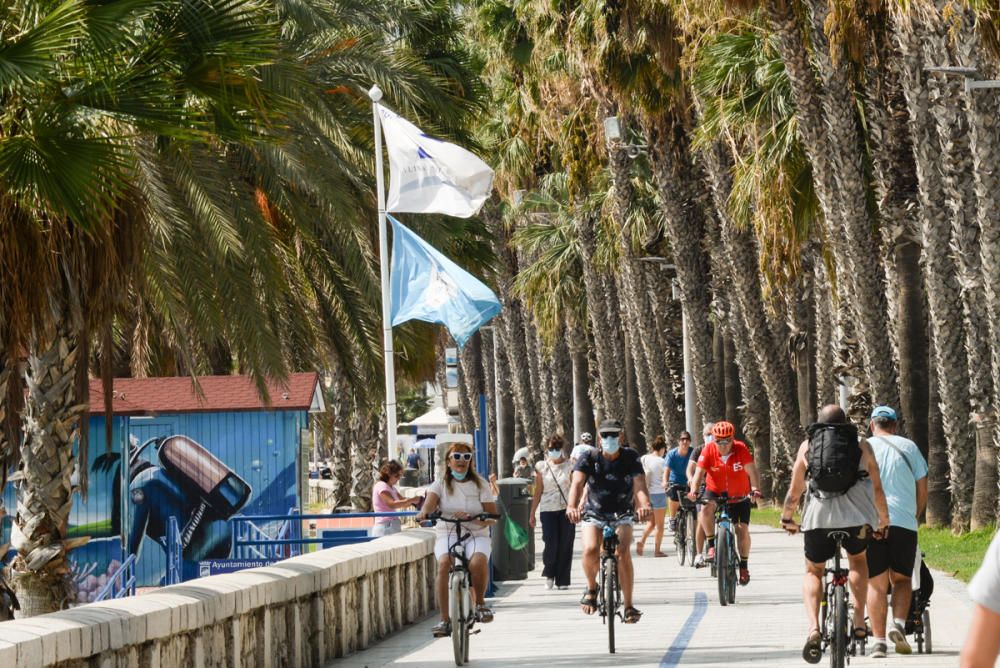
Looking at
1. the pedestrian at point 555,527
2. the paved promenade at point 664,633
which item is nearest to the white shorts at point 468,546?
the paved promenade at point 664,633

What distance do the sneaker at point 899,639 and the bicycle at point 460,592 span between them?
2.89 m

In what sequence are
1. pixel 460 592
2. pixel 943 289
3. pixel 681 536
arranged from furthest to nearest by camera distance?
pixel 943 289
pixel 681 536
pixel 460 592

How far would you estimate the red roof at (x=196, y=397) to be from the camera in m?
21.3

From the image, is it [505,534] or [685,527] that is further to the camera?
[685,527]

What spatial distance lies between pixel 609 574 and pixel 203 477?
9.49m

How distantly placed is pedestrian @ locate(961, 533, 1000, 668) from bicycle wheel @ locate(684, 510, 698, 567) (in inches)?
735

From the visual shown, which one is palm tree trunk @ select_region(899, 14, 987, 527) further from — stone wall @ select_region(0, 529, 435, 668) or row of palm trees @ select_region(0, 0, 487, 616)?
stone wall @ select_region(0, 529, 435, 668)

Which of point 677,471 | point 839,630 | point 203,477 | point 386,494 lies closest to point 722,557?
point 386,494

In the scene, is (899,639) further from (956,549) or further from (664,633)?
(956,549)

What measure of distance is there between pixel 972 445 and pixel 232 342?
34.7ft

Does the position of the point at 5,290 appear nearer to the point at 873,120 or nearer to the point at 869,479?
the point at 869,479

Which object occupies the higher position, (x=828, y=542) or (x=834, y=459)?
(x=834, y=459)

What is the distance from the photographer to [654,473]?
24.9m

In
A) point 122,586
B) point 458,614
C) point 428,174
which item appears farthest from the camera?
point 428,174
